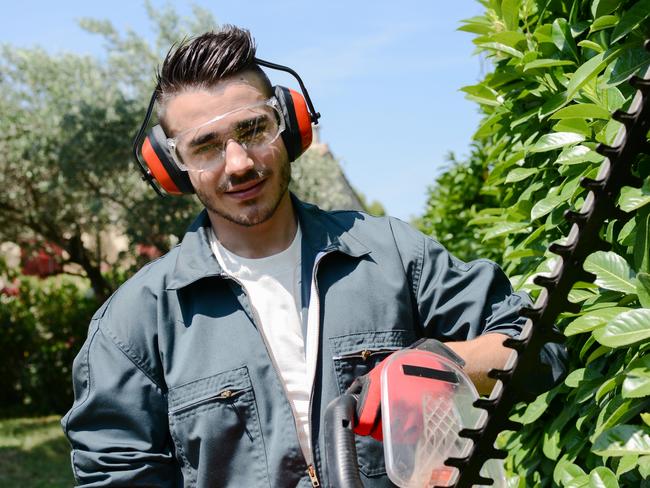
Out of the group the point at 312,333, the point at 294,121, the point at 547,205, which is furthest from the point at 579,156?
the point at 294,121

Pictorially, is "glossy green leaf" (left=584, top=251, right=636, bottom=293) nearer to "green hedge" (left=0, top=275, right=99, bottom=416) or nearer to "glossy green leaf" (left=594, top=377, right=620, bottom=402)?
"glossy green leaf" (left=594, top=377, right=620, bottom=402)

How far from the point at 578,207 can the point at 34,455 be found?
937 centimetres

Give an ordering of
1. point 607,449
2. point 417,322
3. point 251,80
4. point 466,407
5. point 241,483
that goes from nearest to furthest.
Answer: point 607,449 < point 466,407 < point 241,483 < point 417,322 < point 251,80

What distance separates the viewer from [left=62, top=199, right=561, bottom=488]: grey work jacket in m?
2.14

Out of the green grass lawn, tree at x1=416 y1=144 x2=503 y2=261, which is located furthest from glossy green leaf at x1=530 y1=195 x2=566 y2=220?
the green grass lawn

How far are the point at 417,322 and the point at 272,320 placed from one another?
393mm

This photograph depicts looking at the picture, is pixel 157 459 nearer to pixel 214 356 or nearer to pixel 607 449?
pixel 214 356

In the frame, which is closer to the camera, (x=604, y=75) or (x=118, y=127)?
(x=604, y=75)

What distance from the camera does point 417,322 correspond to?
231 cm

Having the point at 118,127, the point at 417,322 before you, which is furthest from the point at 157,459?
the point at 118,127

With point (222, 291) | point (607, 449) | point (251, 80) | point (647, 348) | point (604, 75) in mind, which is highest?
point (251, 80)

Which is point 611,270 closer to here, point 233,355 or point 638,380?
point 638,380

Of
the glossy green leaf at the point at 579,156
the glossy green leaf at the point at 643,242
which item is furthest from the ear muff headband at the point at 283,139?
the glossy green leaf at the point at 643,242

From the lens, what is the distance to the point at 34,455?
996 centimetres
